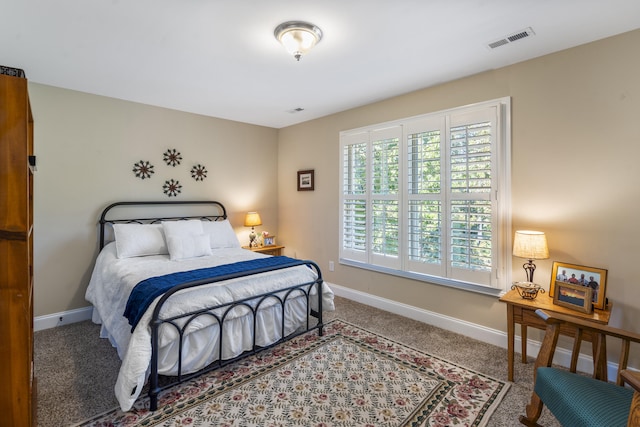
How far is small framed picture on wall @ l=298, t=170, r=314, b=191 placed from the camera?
4.55 metres

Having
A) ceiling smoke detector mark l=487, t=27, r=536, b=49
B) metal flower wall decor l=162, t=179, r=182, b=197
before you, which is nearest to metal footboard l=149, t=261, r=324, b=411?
metal flower wall decor l=162, t=179, r=182, b=197

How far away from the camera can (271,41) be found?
231cm

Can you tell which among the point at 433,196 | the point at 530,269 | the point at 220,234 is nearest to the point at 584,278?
the point at 530,269

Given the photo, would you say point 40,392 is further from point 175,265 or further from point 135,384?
point 175,265

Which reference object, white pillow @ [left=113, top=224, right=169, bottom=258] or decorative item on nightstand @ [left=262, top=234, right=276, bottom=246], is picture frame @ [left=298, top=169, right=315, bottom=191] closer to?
decorative item on nightstand @ [left=262, top=234, right=276, bottom=246]

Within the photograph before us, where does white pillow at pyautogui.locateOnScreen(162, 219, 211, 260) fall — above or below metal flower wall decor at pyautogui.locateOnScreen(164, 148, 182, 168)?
below

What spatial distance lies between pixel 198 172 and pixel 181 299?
2533 mm

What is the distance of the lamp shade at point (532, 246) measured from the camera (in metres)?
2.31

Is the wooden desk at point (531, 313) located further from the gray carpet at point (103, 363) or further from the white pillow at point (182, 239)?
the white pillow at point (182, 239)

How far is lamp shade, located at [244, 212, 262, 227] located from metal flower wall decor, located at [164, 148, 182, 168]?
1.21m

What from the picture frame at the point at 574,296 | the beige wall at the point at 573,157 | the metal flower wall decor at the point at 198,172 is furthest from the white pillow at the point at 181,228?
the picture frame at the point at 574,296

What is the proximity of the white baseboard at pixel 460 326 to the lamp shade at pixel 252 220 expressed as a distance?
1.53m

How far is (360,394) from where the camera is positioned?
2100 mm

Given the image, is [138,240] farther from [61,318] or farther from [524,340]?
[524,340]
